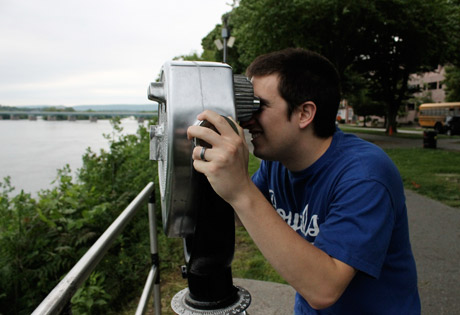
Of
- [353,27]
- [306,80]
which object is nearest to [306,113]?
[306,80]

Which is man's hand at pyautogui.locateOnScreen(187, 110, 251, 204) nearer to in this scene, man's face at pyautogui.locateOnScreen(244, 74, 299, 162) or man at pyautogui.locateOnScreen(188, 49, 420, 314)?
man at pyautogui.locateOnScreen(188, 49, 420, 314)

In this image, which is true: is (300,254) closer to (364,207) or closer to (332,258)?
(332,258)

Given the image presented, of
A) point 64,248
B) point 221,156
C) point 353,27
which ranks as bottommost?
point 64,248

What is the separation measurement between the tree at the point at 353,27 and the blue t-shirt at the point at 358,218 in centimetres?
1200

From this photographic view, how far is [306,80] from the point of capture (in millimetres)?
1206

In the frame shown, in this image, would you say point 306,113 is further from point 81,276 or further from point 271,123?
point 81,276

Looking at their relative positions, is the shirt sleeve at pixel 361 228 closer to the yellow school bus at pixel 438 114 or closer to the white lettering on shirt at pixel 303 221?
the white lettering on shirt at pixel 303 221

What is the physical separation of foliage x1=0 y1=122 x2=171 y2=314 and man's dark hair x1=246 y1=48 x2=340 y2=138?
208 cm

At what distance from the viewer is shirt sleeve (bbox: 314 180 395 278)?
0.97 m

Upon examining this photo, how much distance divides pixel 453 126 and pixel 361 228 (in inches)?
890

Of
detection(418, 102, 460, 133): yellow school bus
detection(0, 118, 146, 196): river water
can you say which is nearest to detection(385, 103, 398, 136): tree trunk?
detection(418, 102, 460, 133): yellow school bus

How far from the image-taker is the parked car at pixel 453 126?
20027 millimetres

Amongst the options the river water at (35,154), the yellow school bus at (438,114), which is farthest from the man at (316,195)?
the yellow school bus at (438,114)

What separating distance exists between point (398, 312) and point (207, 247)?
0.67 meters
